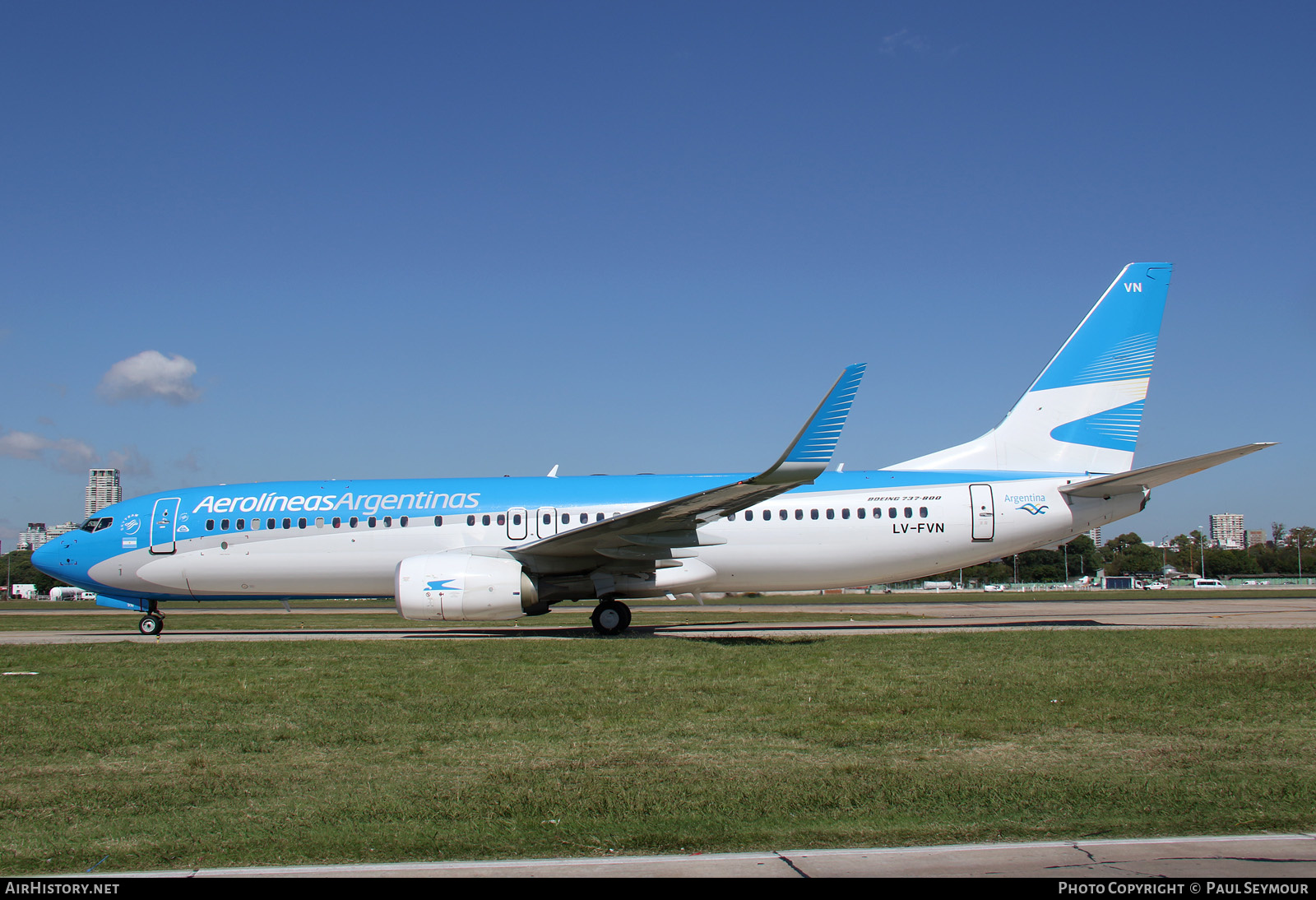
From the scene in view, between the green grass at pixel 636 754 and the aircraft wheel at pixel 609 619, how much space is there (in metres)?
5.16

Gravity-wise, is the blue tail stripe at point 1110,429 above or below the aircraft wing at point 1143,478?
above

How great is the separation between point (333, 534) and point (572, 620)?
7.30 m

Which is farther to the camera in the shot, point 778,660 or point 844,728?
point 778,660

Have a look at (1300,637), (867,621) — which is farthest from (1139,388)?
(867,621)

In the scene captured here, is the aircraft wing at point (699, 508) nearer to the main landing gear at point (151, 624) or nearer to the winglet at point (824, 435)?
the winglet at point (824, 435)

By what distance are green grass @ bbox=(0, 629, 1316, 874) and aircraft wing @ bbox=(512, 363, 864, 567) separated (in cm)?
322

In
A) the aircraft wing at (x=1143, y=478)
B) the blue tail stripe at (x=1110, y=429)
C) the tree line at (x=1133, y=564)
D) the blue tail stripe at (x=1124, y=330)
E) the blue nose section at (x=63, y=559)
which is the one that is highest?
the blue tail stripe at (x=1124, y=330)

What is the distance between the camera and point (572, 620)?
79.6 ft

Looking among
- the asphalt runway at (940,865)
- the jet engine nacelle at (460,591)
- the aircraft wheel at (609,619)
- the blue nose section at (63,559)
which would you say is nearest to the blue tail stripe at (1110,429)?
the aircraft wheel at (609,619)

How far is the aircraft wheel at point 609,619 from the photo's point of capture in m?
17.9

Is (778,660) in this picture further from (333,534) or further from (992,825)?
(333,534)

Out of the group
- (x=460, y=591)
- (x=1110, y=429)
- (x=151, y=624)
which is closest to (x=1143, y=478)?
(x=1110, y=429)

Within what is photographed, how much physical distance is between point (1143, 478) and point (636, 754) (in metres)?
14.4

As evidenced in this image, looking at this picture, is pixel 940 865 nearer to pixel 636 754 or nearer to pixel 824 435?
pixel 636 754
